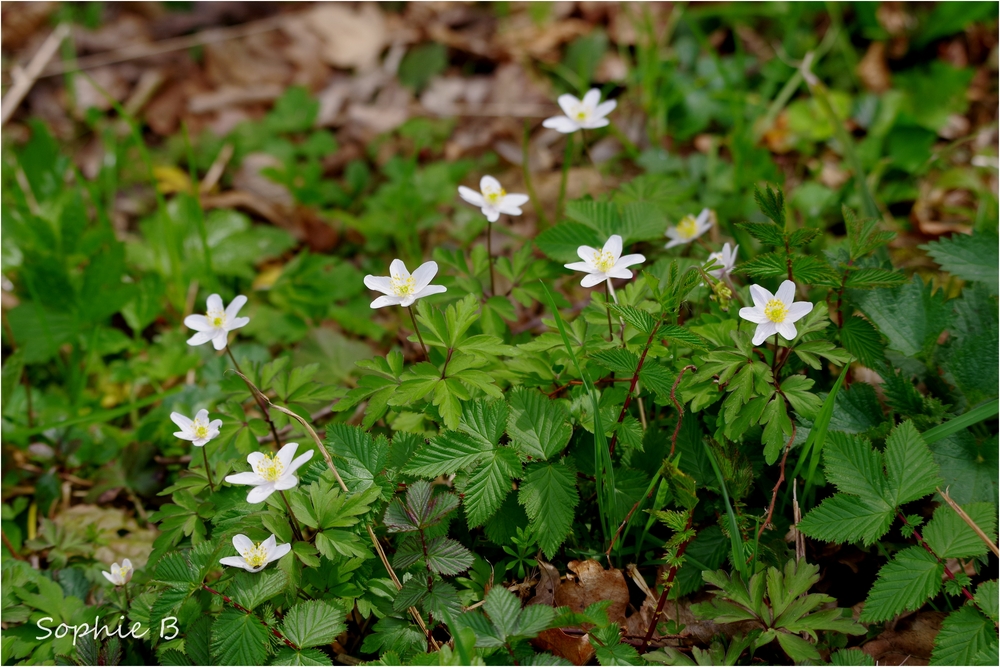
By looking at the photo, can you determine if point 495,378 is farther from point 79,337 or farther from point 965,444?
point 79,337

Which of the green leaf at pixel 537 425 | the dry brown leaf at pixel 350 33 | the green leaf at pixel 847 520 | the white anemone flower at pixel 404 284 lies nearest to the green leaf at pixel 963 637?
the green leaf at pixel 847 520

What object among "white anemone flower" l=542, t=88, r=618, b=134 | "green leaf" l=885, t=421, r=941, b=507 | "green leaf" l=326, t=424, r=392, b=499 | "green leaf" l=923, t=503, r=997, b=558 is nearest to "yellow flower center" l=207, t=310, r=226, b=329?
"green leaf" l=326, t=424, r=392, b=499

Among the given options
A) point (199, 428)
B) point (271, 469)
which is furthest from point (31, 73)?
point (271, 469)

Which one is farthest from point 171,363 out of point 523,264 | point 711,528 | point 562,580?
point 711,528

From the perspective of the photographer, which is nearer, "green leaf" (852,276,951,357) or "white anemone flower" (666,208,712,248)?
"green leaf" (852,276,951,357)

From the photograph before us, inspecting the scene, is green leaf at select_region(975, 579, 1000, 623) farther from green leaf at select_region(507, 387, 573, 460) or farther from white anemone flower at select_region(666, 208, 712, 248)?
white anemone flower at select_region(666, 208, 712, 248)

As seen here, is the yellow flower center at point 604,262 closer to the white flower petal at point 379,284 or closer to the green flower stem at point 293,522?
the white flower petal at point 379,284
